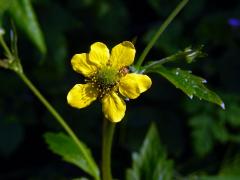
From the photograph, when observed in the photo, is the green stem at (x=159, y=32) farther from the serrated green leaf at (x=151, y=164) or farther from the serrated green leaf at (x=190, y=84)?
the serrated green leaf at (x=151, y=164)

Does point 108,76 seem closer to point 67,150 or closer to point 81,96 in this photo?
point 81,96

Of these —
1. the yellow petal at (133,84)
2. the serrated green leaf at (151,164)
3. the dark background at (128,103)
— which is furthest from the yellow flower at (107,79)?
the dark background at (128,103)

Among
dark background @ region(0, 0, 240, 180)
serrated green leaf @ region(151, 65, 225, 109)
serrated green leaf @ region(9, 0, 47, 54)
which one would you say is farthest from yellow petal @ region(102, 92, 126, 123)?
dark background @ region(0, 0, 240, 180)

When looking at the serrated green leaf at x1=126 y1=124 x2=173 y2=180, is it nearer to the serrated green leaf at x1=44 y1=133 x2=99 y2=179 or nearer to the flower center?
the serrated green leaf at x1=44 y1=133 x2=99 y2=179

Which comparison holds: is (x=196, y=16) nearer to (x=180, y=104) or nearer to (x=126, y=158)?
(x=180, y=104)

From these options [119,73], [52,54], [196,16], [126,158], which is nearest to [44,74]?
[52,54]

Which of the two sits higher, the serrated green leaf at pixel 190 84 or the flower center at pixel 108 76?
the flower center at pixel 108 76
